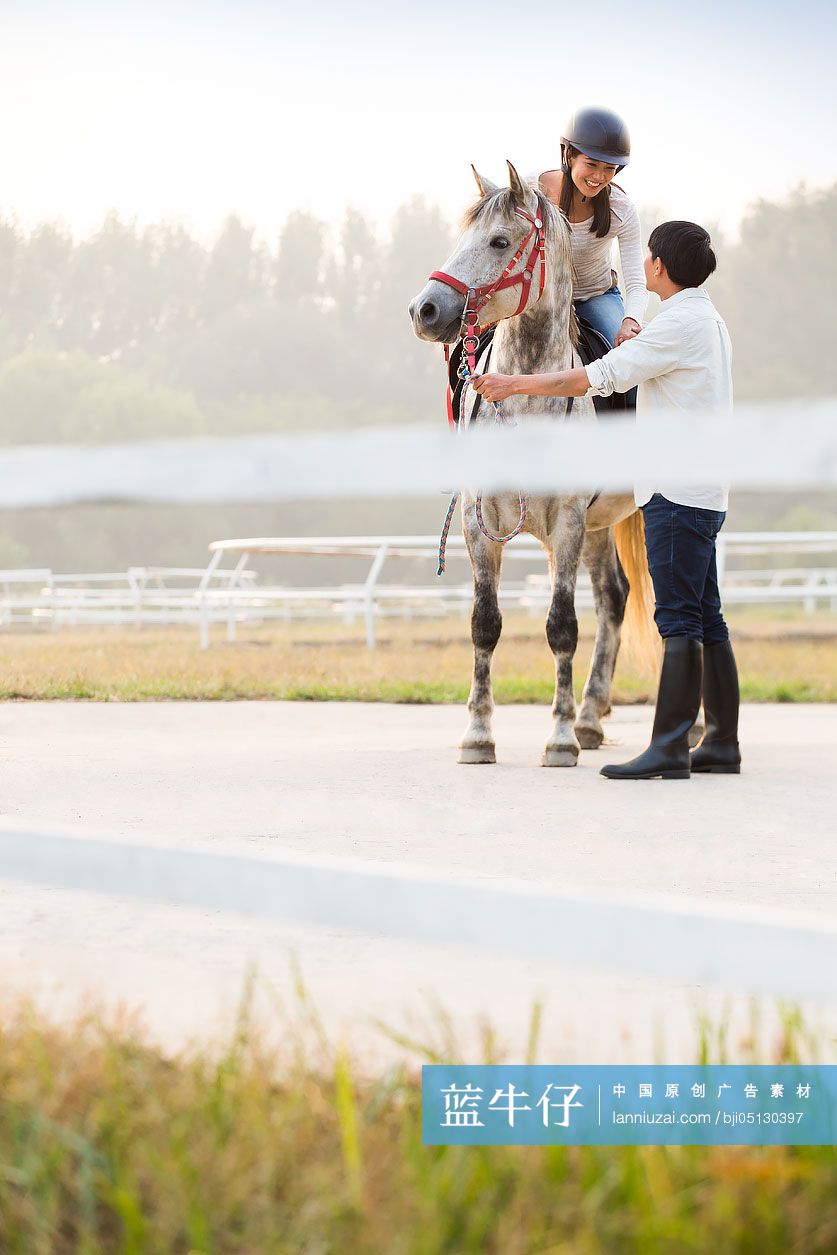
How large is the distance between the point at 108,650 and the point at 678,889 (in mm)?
9043

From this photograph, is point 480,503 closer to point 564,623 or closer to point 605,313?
point 564,623

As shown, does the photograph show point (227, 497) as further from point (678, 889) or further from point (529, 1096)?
point (678, 889)

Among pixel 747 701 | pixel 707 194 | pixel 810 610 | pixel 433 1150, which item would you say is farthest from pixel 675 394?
pixel 707 194

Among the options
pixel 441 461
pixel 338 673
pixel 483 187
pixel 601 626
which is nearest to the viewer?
pixel 441 461

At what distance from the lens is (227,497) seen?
4.82 feet

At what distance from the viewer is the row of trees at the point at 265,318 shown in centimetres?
3884

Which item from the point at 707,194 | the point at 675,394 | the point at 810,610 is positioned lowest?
the point at 810,610

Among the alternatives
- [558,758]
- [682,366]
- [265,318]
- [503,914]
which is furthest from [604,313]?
[265,318]

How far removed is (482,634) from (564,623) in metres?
0.28

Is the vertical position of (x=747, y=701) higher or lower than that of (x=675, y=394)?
lower

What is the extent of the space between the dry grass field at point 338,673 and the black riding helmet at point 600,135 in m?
2.21

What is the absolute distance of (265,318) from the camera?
4344 centimetres

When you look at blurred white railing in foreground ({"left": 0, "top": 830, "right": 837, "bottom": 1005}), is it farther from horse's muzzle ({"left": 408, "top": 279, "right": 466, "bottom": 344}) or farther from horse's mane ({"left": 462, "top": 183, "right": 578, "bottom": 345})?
horse's mane ({"left": 462, "top": 183, "right": 578, "bottom": 345})

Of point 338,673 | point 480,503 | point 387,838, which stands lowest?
point 338,673
